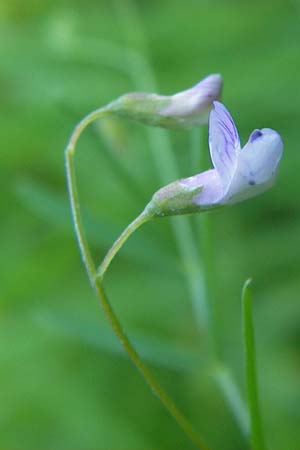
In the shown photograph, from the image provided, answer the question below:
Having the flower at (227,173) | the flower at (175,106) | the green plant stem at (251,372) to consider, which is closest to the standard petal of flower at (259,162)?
the flower at (227,173)

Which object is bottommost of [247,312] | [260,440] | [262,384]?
[262,384]

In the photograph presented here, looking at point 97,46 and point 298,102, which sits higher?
point 97,46

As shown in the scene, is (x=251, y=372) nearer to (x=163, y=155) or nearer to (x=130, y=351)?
(x=130, y=351)

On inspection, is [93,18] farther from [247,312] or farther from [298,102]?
[247,312]

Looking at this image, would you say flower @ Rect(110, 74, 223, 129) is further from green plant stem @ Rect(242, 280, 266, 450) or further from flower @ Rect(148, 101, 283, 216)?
green plant stem @ Rect(242, 280, 266, 450)

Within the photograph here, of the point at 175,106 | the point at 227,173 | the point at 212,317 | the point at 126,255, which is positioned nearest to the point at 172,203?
the point at 227,173

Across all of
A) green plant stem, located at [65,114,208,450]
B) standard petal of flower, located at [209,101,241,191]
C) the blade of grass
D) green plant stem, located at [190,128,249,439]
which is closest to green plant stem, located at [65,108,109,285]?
green plant stem, located at [65,114,208,450]

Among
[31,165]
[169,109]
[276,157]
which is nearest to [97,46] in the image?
[31,165]
